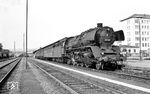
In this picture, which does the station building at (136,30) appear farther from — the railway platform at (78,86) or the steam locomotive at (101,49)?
the railway platform at (78,86)

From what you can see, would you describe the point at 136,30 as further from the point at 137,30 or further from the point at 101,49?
the point at 101,49

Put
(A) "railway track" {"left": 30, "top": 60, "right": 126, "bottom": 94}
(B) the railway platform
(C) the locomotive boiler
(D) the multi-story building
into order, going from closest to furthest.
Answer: (A) "railway track" {"left": 30, "top": 60, "right": 126, "bottom": 94}
(B) the railway platform
(C) the locomotive boiler
(D) the multi-story building

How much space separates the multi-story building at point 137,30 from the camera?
353 feet

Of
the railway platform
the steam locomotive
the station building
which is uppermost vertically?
the station building

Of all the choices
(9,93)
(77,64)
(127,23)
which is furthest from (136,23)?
(9,93)

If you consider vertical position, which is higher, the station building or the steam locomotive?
the station building

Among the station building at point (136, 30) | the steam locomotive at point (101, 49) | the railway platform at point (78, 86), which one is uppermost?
the station building at point (136, 30)

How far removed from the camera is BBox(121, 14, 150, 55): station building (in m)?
108

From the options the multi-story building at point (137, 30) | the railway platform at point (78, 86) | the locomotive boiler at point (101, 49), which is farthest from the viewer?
the multi-story building at point (137, 30)

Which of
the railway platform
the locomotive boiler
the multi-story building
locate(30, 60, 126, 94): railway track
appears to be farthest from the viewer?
the multi-story building

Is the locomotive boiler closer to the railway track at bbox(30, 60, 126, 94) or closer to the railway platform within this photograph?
the railway platform

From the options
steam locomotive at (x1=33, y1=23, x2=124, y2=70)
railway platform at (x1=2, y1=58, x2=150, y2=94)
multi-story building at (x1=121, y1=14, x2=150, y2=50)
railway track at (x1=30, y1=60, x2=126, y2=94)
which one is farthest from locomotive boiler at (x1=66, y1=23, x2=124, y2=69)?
multi-story building at (x1=121, y1=14, x2=150, y2=50)

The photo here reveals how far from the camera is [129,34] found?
4321 inches

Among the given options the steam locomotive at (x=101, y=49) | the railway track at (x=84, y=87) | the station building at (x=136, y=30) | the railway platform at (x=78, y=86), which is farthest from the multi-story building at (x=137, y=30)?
the railway track at (x=84, y=87)
